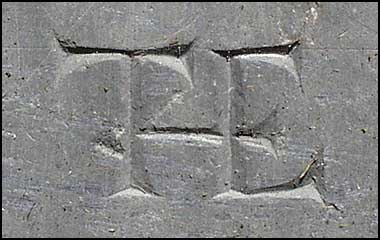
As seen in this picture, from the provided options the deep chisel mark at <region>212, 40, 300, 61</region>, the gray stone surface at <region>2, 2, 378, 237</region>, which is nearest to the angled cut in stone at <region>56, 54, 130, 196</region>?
the gray stone surface at <region>2, 2, 378, 237</region>

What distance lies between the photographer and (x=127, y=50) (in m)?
1.69

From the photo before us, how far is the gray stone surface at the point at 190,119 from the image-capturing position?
5.45 ft

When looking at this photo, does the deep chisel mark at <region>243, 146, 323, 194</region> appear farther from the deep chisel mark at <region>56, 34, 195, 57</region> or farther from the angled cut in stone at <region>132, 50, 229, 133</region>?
the deep chisel mark at <region>56, 34, 195, 57</region>

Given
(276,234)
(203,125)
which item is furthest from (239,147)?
(276,234)

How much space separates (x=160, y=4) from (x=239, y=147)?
36 centimetres

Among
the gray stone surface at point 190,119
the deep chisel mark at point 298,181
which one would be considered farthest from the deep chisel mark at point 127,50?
the deep chisel mark at point 298,181

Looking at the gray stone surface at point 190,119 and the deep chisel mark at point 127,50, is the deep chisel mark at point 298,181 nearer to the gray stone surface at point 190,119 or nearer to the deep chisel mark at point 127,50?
the gray stone surface at point 190,119

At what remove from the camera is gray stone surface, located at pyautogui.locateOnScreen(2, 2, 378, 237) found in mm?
1661

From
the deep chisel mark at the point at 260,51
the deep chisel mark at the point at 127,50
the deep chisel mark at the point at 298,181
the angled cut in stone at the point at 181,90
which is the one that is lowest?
the deep chisel mark at the point at 298,181

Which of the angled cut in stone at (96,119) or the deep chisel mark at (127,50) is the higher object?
the deep chisel mark at (127,50)

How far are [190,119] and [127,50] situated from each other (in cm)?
20

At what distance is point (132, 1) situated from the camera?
167 centimetres

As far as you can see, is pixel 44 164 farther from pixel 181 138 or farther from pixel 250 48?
pixel 250 48

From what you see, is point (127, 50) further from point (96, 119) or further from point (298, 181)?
point (298, 181)
